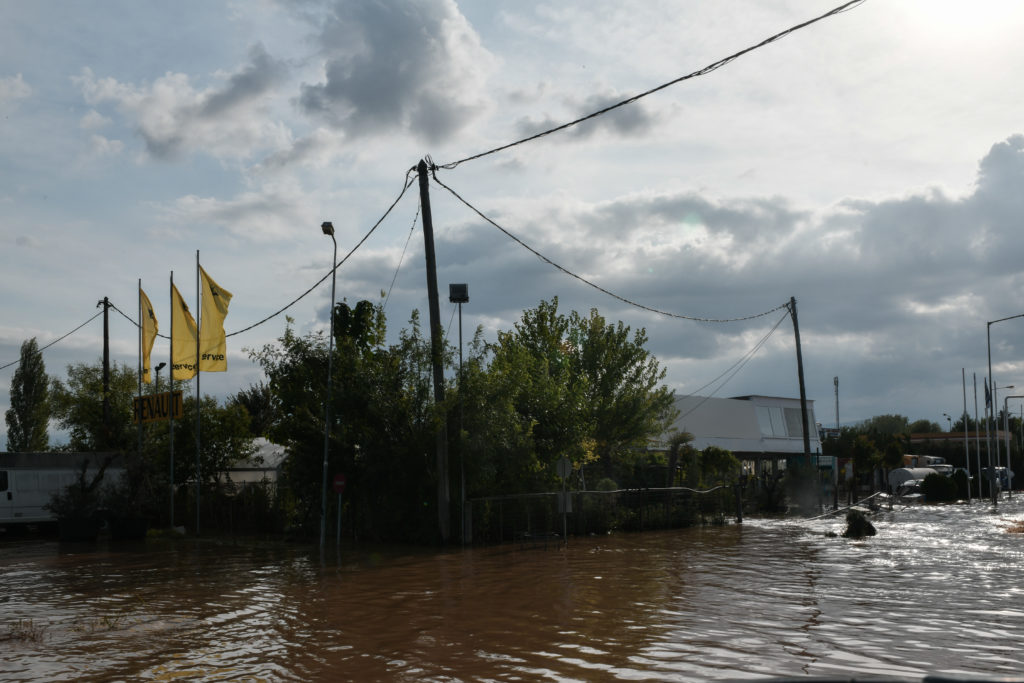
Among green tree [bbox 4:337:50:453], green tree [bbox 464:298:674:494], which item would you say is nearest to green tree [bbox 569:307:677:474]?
green tree [bbox 464:298:674:494]

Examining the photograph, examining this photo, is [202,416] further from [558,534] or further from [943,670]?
[943,670]

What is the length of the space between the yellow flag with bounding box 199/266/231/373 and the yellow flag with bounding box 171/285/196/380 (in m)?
0.62

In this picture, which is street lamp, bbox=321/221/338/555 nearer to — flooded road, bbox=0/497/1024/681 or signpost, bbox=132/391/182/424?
flooded road, bbox=0/497/1024/681

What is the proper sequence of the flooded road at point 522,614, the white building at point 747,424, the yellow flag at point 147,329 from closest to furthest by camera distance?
the flooded road at point 522,614 < the yellow flag at point 147,329 < the white building at point 747,424

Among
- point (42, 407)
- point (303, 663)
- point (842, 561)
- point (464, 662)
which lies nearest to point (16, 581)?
point (303, 663)

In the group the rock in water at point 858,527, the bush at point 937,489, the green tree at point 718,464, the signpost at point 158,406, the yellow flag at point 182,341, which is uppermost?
the yellow flag at point 182,341

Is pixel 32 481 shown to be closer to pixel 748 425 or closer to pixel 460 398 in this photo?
pixel 460 398

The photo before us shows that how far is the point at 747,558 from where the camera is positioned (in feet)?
68.9

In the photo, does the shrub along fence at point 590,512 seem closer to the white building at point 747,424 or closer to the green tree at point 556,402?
the green tree at point 556,402

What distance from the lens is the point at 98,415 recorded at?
42875mm

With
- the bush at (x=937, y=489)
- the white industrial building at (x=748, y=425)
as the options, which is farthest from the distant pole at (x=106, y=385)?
the bush at (x=937, y=489)

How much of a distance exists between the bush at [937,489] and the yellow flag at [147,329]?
40.8 m

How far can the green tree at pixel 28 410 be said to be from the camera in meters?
62.8

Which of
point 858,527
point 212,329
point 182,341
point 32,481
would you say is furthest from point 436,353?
point 32,481
